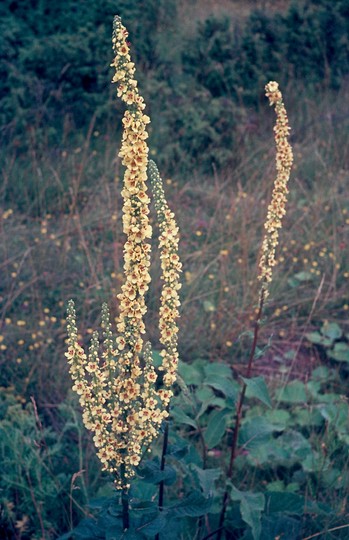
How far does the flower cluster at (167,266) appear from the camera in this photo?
164cm

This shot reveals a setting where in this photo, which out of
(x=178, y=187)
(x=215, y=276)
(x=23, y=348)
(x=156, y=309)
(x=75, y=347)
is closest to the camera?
(x=75, y=347)

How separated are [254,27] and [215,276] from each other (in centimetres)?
400

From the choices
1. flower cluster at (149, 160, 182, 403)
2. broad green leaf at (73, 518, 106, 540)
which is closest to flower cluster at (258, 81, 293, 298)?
flower cluster at (149, 160, 182, 403)

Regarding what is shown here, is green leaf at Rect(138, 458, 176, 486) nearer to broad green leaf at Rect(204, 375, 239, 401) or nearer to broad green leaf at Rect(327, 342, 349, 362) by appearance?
broad green leaf at Rect(204, 375, 239, 401)

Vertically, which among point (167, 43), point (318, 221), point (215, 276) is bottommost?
point (215, 276)

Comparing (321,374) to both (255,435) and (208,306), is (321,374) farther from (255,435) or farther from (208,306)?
(255,435)

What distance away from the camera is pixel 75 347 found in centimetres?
165

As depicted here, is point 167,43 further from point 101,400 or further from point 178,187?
point 101,400

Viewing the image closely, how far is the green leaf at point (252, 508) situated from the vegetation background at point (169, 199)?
450 mm

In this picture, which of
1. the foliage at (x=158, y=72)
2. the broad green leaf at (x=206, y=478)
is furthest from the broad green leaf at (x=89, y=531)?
the foliage at (x=158, y=72)

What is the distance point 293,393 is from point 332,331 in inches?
25.6

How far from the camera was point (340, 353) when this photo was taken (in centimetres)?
355

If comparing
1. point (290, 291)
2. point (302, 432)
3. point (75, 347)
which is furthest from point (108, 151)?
point (75, 347)

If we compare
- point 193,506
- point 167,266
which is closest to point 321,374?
point 193,506
